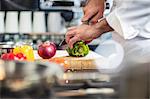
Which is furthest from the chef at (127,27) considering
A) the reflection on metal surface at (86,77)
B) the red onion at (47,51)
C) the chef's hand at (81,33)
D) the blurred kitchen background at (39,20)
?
the blurred kitchen background at (39,20)

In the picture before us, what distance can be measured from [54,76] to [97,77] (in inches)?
3.2

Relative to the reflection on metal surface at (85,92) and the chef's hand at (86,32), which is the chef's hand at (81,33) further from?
the reflection on metal surface at (85,92)

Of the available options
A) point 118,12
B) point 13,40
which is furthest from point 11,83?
point 13,40

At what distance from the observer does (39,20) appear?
3945mm

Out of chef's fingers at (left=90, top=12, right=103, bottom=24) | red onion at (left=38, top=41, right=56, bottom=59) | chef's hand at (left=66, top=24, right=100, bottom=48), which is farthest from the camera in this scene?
red onion at (left=38, top=41, right=56, bottom=59)

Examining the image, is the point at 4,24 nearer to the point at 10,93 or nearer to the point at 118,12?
the point at 118,12

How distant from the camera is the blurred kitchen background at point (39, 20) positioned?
3939mm

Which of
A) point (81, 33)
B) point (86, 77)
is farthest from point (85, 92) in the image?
point (81, 33)

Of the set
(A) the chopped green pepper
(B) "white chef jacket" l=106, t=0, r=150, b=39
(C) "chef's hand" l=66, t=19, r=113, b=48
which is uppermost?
(B) "white chef jacket" l=106, t=0, r=150, b=39

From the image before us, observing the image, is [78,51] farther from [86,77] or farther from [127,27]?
[86,77]

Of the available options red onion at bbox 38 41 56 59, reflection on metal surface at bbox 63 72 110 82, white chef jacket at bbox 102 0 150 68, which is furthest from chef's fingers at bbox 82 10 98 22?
red onion at bbox 38 41 56 59

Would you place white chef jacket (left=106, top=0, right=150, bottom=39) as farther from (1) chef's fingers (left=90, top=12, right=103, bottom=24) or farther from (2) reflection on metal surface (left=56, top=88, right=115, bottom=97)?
(2) reflection on metal surface (left=56, top=88, right=115, bottom=97)

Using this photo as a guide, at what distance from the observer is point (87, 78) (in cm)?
52

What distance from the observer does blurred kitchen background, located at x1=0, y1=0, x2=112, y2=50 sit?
394 centimetres
